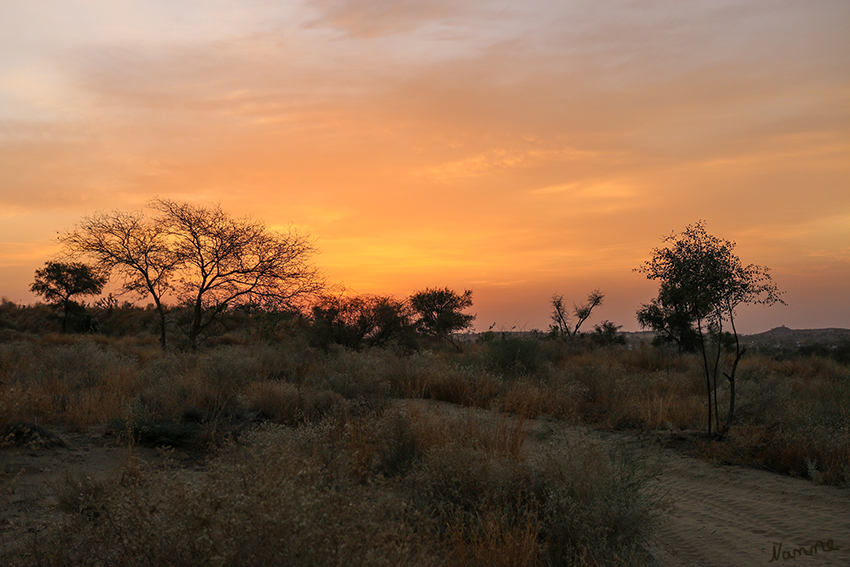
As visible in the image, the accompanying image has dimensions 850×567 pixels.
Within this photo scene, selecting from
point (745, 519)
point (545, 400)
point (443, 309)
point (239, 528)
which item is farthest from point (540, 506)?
point (443, 309)

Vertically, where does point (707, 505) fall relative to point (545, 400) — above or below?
below

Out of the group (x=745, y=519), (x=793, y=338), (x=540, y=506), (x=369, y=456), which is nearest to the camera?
(x=540, y=506)

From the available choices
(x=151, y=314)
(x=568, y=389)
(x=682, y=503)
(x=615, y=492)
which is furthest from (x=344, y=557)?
(x=151, y=314)

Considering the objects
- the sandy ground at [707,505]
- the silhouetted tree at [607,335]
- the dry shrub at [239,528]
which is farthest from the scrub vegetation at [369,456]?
the silhouetted tree at [607,335]

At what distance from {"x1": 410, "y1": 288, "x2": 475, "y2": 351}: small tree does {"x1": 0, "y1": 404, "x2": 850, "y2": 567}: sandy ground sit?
26.2m

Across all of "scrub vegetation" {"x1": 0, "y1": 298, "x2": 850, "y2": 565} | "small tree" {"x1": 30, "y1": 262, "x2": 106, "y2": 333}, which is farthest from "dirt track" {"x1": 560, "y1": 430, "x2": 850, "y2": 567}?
"small tree" {"x1": 30, "y1": 262, "x2": 106, "y2": 333}

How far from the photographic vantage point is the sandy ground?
512 cm

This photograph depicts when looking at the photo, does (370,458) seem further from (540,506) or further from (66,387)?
(66,387)

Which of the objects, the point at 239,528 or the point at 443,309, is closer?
the point at 239,528

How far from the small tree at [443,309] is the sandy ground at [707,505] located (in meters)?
26.2

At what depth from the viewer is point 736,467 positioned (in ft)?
27.1

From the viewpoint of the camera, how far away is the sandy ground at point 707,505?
512 cm

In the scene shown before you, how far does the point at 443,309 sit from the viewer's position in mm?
36406

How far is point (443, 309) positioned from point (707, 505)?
29836mm
